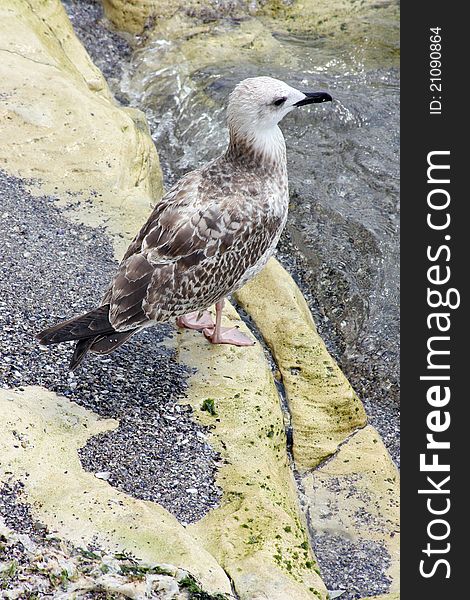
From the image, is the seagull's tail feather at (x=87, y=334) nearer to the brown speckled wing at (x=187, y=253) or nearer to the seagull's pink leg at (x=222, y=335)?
the brown speckled wing at (x=187, y=253)

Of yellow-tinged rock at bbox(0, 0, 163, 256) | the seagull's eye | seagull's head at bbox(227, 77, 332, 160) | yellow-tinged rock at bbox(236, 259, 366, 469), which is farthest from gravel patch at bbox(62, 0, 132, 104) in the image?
the seagull's eye

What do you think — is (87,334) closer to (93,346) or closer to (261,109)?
(93,346)

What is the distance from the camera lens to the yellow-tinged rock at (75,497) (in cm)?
428

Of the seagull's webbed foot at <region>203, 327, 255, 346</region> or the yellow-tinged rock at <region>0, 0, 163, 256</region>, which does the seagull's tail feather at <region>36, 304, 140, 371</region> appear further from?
the yellow-tinged rock at <region>0, 0, 163, 256</region>

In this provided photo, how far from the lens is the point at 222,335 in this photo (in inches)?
241

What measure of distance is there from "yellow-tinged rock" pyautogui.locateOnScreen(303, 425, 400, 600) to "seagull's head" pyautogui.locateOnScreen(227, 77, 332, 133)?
213 cm

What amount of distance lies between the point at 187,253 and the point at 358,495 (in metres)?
1.86

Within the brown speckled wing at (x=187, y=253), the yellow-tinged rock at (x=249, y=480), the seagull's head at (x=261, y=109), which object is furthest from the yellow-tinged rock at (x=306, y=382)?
the seagull's head at (x=261, y=109)

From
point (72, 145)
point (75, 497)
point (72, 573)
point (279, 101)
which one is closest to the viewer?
point (72, 573)

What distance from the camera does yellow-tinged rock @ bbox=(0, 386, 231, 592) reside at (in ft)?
14.0

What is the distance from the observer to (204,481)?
5051mm

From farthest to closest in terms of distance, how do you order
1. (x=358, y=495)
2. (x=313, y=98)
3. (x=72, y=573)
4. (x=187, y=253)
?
(x=358, y=495) < (x=313, y=98) < (x=187, y=253) < (x=72, y=573)

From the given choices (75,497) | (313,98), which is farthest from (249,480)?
(313,98)

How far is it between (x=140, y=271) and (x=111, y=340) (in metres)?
0.45
